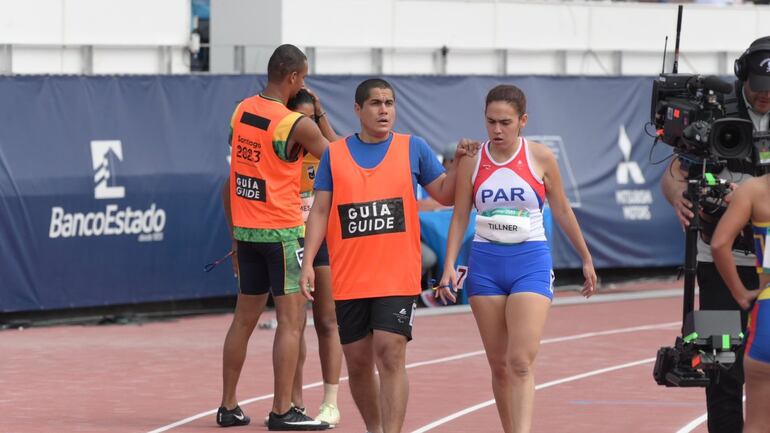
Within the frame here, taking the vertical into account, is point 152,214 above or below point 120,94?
below

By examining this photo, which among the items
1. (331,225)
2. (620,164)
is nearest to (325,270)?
(331,225)

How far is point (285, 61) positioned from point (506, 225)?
223 centimetres

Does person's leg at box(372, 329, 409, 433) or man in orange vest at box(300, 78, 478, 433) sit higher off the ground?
man in orange vest at box(300, 78, 478, 433)

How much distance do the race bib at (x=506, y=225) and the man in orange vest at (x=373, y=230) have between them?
0.30 m

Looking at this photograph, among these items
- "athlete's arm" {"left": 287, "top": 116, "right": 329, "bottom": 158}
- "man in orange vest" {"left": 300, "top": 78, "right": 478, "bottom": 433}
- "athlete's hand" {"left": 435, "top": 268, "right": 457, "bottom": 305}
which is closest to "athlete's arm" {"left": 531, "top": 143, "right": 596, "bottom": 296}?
"man in orange vest" {"left": 300, "top": 78, "right": 478, "bottom": 433}

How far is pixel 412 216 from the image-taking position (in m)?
9.30

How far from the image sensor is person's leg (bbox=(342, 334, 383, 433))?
9.30 meters

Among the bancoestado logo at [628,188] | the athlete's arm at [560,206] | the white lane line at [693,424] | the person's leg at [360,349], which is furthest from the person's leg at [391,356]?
the bancoestado logo at [628,188]

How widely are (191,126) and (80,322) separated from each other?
2265 mm

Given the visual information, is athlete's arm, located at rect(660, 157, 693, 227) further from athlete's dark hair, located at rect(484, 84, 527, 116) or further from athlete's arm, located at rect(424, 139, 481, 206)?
athlete's arm, located at rect(424, 139, 481, 206)

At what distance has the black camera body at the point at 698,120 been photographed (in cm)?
813

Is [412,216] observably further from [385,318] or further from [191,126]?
[191,126]

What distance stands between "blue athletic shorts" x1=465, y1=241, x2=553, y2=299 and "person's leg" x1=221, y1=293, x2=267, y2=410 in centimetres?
217

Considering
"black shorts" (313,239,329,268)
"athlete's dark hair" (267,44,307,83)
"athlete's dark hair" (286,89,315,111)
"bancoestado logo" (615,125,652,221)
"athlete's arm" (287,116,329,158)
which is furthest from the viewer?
"bancoestado logo" (615,125,652,221)
